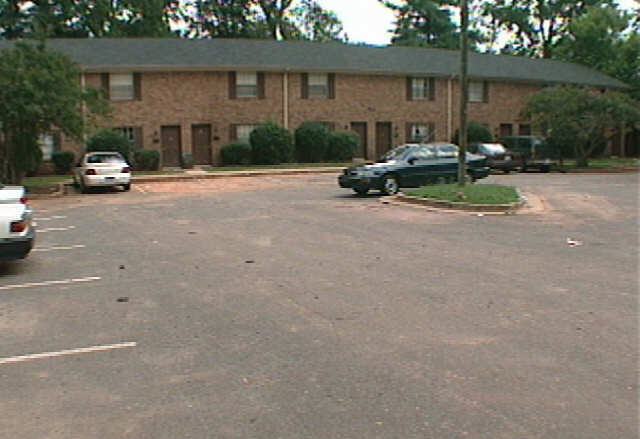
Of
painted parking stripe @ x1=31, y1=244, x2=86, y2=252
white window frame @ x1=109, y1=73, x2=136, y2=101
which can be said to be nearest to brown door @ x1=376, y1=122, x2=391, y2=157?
white window frame @ x1=109, y1=73, x2=136, y2=101

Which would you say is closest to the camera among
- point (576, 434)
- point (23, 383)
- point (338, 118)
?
point (576, 434)

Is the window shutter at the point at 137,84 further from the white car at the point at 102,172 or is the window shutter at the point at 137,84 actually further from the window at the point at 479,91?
the window at the point at 479,91

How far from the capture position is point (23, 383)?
4.61m

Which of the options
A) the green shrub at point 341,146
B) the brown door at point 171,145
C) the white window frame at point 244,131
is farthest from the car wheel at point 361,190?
the brown door at point 171,145

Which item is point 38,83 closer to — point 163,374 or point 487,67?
point 163,374

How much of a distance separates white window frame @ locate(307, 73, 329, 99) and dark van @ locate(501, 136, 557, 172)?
10681 millimetres

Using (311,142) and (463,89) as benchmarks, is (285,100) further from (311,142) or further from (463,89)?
(463,89)

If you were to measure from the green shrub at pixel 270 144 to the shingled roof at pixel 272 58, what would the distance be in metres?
3.51

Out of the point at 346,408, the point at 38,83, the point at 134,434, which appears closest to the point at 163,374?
the point at 134,434

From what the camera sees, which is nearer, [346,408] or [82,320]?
[346,408]

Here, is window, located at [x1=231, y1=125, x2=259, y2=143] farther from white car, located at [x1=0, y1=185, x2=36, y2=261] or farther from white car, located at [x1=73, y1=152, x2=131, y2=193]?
white car, located at [x1=0, y1=185, x2=36, y2=261]

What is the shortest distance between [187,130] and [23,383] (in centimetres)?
2921

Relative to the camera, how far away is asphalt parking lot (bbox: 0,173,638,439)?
3990 millimetres

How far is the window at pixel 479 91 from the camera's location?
3850 cm
